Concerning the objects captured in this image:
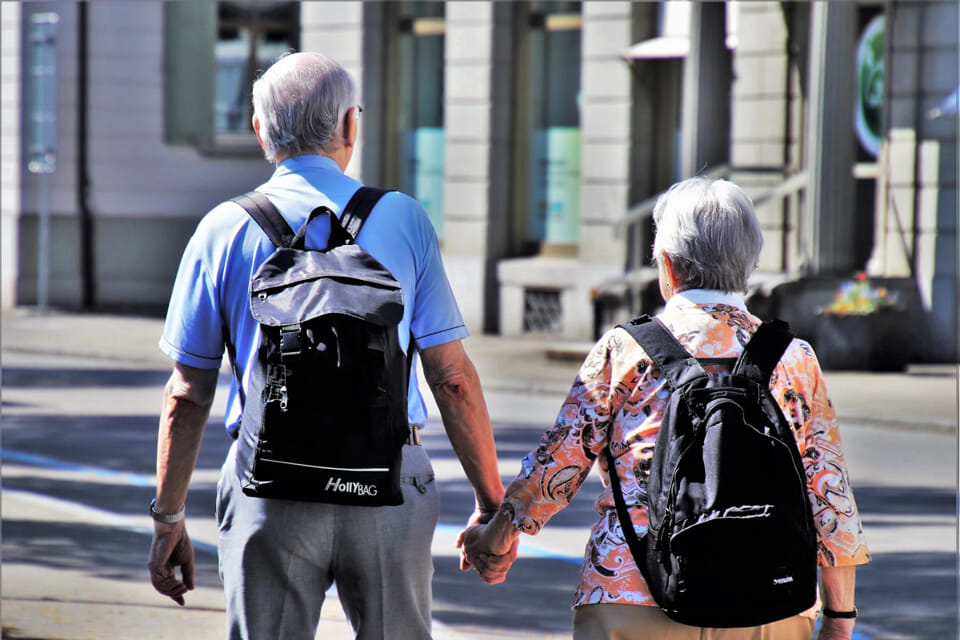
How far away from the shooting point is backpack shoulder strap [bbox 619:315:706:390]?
3.08 meters

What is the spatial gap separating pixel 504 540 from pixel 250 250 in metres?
0.84

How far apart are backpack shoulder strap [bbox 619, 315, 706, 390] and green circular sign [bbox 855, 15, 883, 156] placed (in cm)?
1581

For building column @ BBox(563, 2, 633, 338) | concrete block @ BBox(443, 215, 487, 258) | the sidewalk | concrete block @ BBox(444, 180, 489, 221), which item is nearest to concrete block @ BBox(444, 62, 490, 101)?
concrete block @ BBox(444, 180, 489, 221)

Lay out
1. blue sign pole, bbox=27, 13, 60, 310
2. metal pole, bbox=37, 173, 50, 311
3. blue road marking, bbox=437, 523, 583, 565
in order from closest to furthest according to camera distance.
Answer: blue road marking, bbox=437, 523, 583, 565
metal pole, bbox=37, 173, 50, 311
blue sign pole, bbox=27, 13, 60, 310

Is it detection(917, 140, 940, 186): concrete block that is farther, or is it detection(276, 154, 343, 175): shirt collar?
detection(917, 140, 940, 186): concrete block

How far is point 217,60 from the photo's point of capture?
25.3 m

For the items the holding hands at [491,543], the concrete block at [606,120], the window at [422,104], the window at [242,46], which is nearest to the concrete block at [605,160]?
the concrete block at [606,120]

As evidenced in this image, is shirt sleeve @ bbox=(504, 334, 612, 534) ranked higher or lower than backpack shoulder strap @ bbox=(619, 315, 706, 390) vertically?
lower

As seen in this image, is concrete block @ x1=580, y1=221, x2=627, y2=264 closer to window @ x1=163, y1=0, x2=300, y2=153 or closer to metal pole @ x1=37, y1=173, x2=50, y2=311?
window @ x1=163, y1=0, x2=300, y2=153

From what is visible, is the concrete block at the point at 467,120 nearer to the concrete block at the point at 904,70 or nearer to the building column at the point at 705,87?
the building column at the point at 705,87

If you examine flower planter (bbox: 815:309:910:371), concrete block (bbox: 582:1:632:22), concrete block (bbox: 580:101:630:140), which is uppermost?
concrete block (bbox: 582:1:632:22)

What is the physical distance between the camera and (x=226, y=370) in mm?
17141

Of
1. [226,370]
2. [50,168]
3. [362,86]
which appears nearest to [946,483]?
[226,370]

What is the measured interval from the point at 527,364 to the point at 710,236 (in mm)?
13851
